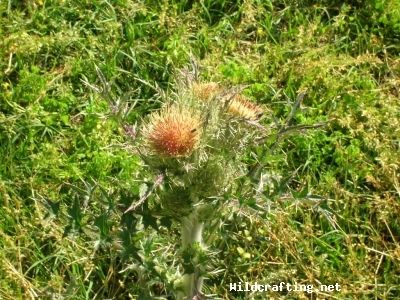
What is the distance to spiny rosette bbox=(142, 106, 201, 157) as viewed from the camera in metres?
Answer: 2.15

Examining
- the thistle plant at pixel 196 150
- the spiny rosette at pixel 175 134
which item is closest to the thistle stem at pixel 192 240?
the thistle plant at pixel 196 150

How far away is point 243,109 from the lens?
7.68 feet

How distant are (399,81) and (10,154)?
226 cm

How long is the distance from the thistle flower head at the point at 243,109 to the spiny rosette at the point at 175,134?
0.17m

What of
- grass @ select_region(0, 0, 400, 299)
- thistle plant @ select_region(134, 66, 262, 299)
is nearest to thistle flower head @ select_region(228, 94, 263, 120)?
thistle plant @ select_region(134, 66, 262, 299)

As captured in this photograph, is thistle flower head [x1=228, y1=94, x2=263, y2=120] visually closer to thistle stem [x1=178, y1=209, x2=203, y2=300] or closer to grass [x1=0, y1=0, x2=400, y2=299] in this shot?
grass [x1=0, y1=0, x2=400, y2=299]

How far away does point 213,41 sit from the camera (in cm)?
399

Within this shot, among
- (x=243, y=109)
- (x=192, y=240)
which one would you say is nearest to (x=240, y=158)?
(x=243, y=109)

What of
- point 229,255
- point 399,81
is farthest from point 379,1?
point 229,255

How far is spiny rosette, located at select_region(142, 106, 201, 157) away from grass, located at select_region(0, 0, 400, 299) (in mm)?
164

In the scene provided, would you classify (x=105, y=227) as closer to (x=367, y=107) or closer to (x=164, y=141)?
(x=164, y=141)

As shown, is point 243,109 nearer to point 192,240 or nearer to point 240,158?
point 240,158

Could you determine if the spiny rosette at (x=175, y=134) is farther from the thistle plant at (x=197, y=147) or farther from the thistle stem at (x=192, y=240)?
the thistle stem at (x=192, y=240)

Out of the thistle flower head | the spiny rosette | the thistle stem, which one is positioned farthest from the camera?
the thistle stem
